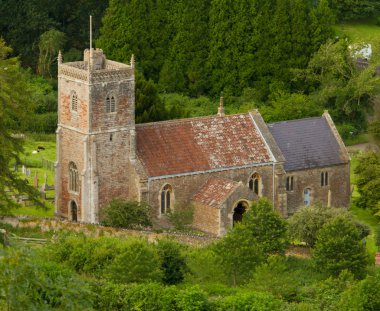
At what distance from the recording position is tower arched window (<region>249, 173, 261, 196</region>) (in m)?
94.8

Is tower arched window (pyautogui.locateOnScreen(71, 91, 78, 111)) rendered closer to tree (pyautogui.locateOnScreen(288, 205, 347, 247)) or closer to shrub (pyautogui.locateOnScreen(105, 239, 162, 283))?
tree (pyautogui.locateOnScreen(288, 205, 347, 247))

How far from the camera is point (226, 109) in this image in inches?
4572

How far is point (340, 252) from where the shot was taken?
3258 inches

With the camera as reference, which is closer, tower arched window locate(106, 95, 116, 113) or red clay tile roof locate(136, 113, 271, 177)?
tower arched window locate(106, 95, 116, 113)

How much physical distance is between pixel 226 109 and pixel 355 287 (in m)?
40.8

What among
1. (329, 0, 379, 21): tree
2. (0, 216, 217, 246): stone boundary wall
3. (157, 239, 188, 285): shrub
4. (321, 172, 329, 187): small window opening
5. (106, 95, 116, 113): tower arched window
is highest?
(329, 0, 379, 21): tree

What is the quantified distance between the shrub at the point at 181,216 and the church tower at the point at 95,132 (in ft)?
8.41

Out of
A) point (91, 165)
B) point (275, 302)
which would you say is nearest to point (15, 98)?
point (91, 165)

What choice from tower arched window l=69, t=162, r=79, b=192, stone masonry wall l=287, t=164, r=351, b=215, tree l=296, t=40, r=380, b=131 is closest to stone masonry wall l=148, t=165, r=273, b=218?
stone masonry wall l=287, t=164, r=351, b=215

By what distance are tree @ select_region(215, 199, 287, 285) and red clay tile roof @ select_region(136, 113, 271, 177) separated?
6331 mm

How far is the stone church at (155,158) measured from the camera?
90.9 m

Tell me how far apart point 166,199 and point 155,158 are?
7.11ft

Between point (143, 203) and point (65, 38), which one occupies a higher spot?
point (65, 38)

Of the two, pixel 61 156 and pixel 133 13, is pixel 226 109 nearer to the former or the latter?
pixel 133 13
